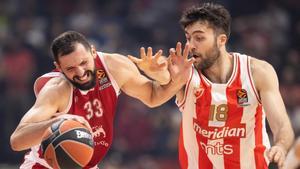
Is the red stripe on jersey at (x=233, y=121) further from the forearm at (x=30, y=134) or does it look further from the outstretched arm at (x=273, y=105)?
the forearm at (x=30, y=134)

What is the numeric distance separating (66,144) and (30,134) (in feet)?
1.44

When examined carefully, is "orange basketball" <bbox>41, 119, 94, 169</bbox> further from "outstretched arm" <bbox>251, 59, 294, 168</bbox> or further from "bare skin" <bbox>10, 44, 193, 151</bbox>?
"outstretched arm" <bbox>251, 59, 294, 168</bbox>

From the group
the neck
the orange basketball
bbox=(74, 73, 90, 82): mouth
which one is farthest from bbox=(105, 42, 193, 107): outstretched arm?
the orange basketball

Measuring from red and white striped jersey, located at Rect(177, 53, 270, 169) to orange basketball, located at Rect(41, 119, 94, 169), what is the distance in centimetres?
120

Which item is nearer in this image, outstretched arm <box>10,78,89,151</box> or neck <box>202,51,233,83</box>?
outstretched arm <box>10,78,89,151</box>

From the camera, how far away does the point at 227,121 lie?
667 cm

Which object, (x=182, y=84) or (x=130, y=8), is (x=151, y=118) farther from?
(x=182, y=84)

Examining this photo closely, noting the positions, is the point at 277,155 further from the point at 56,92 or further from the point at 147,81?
the point at 56,92

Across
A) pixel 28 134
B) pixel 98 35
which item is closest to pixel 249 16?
pixel 98 35

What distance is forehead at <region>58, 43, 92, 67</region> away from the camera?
6.43 meters

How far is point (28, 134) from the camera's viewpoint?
20.1 ft

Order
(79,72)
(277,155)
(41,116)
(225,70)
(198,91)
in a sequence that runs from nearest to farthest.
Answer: (277,155) → (41,116) → (79,72) → (198,91) → (225,70)

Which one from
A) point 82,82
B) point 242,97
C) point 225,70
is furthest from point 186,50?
point 82,82

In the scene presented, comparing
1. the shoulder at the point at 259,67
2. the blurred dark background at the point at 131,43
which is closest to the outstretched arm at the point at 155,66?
the shoulder at the point at 259,67
